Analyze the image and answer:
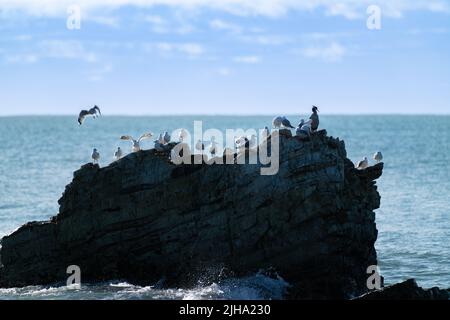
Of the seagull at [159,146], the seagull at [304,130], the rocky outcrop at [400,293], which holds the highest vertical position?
the seagull at [304,130]

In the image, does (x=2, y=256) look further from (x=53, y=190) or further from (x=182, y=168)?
(x=53, y=190)

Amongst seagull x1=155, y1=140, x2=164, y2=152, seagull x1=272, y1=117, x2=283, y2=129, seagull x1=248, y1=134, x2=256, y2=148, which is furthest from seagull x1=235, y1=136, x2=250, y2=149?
seagull x1=155, y1=140, x2=164, y2=152

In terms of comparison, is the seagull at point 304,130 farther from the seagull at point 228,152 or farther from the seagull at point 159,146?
the seagull at point 159,146

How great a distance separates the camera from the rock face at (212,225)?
115ft

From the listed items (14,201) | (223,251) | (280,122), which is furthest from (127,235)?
(14,201)

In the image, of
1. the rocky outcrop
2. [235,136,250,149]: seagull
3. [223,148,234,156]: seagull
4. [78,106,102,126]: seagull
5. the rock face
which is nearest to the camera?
the rocky outcrop

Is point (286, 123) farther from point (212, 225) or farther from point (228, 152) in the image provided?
point (212, 225)

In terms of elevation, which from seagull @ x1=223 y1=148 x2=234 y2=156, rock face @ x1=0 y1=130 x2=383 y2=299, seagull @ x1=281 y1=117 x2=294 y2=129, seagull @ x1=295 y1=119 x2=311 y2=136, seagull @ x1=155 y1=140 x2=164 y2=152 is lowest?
rock face @ x1=0 y1=130 x2=383 y2=299

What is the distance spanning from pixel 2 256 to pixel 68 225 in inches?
117

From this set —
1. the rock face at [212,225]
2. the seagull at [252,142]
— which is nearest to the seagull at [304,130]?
the rock face at [212,225]

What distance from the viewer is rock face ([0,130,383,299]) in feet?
115

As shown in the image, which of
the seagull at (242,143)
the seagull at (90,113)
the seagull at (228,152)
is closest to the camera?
the seagull at (228,152)

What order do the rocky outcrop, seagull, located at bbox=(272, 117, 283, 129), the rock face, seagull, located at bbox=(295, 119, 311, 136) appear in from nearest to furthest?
the rocky outcrop → the rock face → seagull, located at bbox=(295, 119, 311, 136) → seagull, located at bbox=(272, 117, 283, 129)

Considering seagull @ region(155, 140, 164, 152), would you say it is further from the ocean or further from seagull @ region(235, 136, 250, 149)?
the ocean
